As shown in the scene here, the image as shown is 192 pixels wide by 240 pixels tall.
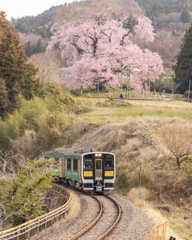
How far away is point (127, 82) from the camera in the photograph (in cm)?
4784

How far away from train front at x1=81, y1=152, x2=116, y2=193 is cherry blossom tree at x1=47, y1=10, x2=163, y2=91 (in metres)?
22.1

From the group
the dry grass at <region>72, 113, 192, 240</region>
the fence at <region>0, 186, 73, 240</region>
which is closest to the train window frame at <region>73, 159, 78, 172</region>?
the dry grass at <region>72, 113, 192, 240</region>

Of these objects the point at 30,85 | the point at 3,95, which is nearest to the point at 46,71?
the point at 30,85

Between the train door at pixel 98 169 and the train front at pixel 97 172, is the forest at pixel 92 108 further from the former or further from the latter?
the train door at pixel 98 169

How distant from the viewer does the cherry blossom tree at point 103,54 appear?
4556 centimetres

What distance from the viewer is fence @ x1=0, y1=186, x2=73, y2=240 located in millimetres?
13227

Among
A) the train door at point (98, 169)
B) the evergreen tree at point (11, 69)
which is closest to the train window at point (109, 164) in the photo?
the train door at point (98, 169)

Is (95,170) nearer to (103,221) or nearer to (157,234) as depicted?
(103,221)

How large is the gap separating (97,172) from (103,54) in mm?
24789

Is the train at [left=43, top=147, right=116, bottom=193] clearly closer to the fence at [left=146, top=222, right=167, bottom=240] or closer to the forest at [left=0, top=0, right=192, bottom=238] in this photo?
the forest at [left=0, top=0, right=192, bottom=238]

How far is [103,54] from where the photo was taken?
4644 centimetres

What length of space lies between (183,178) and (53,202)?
7614 mm

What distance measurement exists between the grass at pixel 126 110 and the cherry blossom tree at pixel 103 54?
7.21 ft

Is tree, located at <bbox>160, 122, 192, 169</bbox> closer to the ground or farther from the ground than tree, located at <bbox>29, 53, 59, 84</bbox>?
closer to the ground
